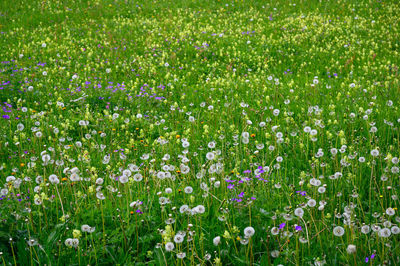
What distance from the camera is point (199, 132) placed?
17.2 ft

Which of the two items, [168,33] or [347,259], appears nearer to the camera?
[347,259]

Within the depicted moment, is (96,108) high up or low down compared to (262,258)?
down

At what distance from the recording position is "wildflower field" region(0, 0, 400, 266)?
267 centimetres

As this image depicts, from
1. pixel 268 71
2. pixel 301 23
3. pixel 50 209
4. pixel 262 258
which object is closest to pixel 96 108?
pixel 50 209

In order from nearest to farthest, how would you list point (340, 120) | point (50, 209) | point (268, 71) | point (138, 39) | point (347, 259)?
point (347, 259)
point (50, 209)
point (340, 120)
point (268, 71)
point (138, 39)

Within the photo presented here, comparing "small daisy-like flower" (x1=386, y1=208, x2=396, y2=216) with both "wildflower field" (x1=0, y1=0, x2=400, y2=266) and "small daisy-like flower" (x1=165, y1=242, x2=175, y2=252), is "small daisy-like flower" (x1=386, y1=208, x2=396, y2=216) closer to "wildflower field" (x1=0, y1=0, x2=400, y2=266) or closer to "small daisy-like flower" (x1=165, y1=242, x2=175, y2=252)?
"wildflower field" (x1=0, y1=0, x2=400, y2=266)

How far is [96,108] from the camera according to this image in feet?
20.9

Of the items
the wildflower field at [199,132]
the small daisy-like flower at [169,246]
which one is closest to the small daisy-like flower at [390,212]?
the wildflower field at [199,132]

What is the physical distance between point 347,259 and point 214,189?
1292 mm

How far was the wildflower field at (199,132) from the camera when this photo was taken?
2.67 metres

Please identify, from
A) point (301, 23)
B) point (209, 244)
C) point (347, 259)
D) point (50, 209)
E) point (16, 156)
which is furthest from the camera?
point (301, 23)

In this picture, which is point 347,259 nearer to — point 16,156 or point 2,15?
point 16,156

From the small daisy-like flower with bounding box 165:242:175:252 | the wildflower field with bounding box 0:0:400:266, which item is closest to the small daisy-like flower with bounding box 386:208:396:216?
the wildflower field with bounding box 0:0:400:266

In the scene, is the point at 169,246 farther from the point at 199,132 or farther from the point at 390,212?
the point at 199,132
